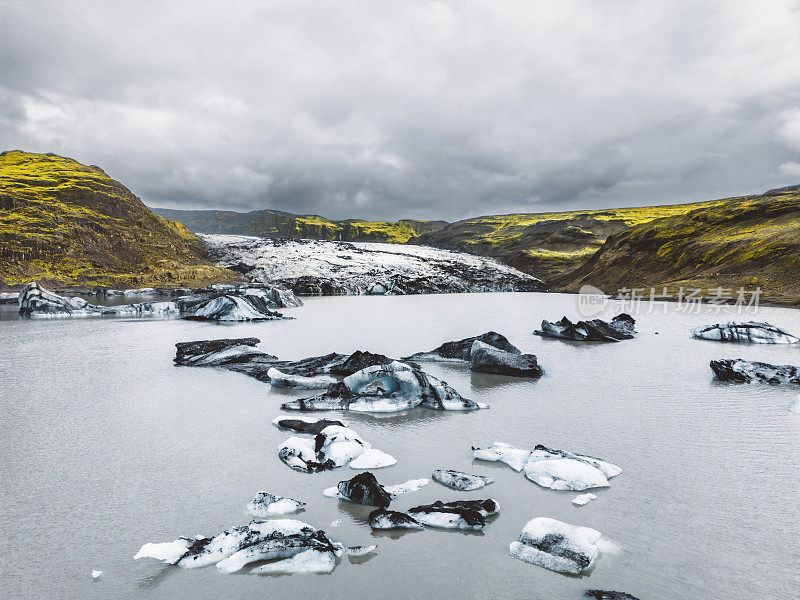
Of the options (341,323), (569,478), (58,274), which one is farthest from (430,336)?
(58,274)

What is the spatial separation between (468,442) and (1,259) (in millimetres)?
42211

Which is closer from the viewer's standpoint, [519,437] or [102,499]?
[102,499]

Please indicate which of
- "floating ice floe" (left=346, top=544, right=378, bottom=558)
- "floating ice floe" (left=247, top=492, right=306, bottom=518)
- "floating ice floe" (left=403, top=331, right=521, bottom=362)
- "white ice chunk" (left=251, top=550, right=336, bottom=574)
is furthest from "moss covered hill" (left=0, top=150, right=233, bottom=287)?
"floating ice floe" (left=346, top=544, right=378, bottom=558)

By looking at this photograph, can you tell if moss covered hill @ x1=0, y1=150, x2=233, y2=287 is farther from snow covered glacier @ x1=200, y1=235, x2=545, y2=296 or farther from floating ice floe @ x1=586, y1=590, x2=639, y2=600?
floating ice floe @ x1=586, y1=590, x2=639, y2=600

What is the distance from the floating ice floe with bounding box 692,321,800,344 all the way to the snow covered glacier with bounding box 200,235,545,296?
35.2 meters

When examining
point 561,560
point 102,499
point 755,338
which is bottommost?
point 102,499

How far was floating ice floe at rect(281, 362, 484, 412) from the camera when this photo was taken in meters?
6.89

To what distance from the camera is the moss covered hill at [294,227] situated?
122750 millimetres

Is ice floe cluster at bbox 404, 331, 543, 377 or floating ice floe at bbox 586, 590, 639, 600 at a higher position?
ice floe cluster at bbox 404, 331, 543, 377

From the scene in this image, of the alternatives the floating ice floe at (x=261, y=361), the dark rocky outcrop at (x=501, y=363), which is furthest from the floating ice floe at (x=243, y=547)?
the dark rocky outcrop at (x=501, y=363)

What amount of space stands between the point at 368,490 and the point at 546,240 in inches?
3138

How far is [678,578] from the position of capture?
9.55 ft

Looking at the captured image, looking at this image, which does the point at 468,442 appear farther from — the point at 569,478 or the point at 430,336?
the point at 430,336

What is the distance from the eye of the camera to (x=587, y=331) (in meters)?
14.9
